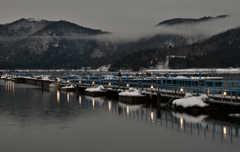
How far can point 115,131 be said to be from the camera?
1420 inches

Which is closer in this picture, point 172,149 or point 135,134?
point 172,149

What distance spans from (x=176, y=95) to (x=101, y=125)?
15.5 metres

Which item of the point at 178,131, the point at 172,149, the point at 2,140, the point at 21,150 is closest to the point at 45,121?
the point at 2,140

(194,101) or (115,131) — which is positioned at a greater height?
(194,101)

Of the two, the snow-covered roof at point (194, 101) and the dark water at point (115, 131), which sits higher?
the snow-covered roof at point (194, 101)

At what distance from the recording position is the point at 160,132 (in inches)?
1379

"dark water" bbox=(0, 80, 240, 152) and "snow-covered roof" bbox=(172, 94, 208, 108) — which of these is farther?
"snow-covered roof" bbox=(172, 94, 208, 108)

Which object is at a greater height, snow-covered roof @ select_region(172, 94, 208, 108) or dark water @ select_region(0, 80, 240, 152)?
snow-covered roof @ select_region(172, 94, 208, 108)

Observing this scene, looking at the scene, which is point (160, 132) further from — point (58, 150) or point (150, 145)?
point (58, 150)

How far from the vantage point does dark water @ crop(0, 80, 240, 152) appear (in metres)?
29.5

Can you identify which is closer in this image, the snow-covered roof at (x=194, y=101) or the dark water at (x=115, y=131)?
the dark water at (x=115, y=131)

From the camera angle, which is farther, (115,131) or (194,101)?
(194,101)

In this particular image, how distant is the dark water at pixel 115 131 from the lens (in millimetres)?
29484

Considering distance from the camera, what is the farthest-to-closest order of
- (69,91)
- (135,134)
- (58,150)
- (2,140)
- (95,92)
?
1. (69,91)
2. (95,92)
3. (135,134)
4. (2,140)
5. (58,150)
